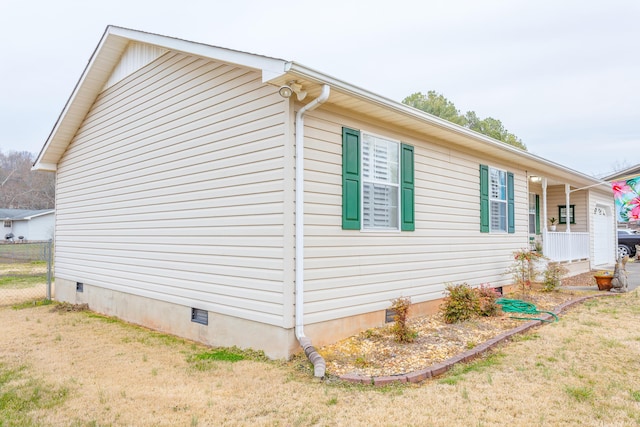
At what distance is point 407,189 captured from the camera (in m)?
6.08

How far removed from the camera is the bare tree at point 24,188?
153 ft

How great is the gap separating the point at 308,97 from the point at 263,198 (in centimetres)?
126

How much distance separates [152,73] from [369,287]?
5046 mm

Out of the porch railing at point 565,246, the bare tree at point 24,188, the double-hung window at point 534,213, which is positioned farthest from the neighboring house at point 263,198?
the bare tree at point 24,188

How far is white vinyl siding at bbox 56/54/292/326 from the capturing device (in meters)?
4.87

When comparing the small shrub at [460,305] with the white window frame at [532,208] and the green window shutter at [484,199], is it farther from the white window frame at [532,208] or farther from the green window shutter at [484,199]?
the white window frame at [532,208]

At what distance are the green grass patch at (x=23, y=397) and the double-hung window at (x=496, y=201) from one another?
6.98 metres

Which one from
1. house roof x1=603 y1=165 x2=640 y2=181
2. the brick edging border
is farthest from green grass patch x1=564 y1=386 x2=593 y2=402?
house roof x1=603 y1=165 x2=640 y2=181

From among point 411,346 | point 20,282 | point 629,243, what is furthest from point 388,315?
point 629,243

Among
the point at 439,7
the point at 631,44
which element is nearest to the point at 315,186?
the point at 439,7

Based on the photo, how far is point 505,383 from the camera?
375 centimetres

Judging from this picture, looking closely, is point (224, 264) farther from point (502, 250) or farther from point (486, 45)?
point (486, 45)

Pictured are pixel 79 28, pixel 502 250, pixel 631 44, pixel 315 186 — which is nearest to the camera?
pixel 315 186

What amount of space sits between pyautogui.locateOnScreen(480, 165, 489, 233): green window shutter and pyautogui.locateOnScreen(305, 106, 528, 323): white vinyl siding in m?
0.15
